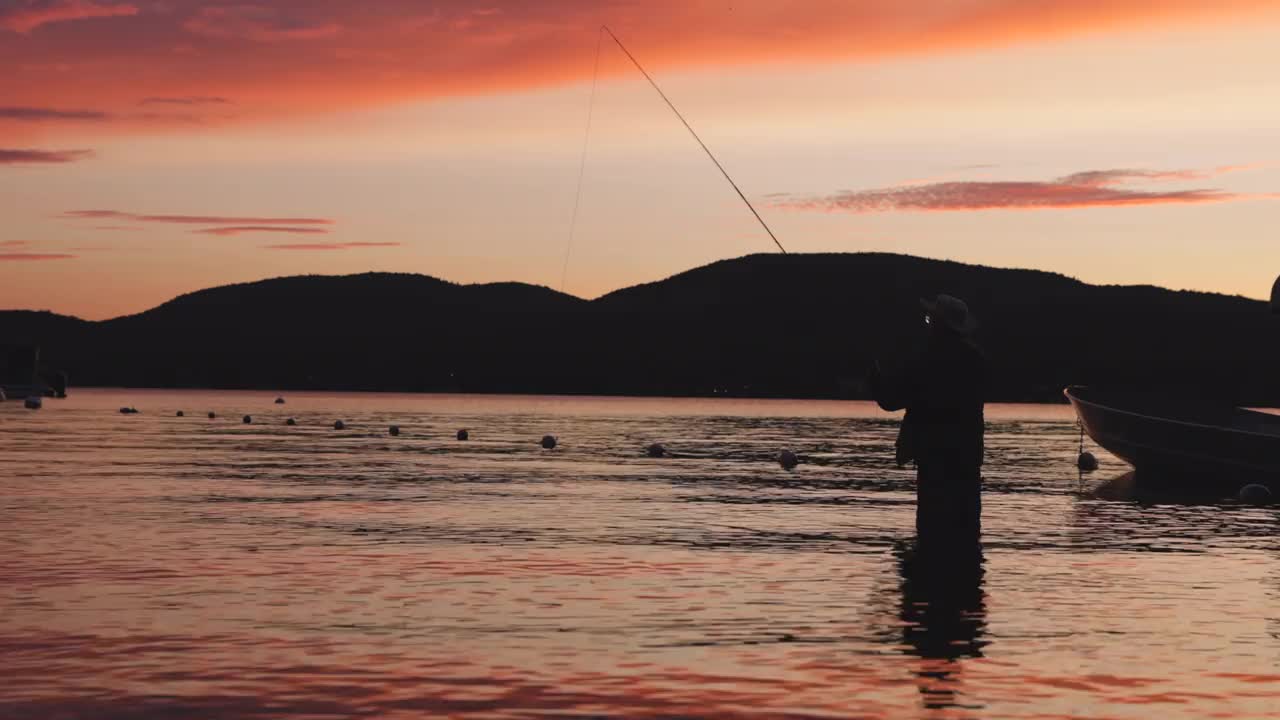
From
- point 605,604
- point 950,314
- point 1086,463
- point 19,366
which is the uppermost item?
point 19,366

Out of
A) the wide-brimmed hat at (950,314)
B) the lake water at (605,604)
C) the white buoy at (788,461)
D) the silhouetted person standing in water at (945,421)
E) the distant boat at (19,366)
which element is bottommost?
the lake water at (605,604)

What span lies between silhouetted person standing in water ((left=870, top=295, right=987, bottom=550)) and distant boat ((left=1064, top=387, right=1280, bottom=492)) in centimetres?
2113

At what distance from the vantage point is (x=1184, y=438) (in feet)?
138

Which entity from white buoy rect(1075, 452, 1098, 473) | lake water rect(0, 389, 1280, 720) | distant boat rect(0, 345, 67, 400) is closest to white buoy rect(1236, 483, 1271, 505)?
lake water rect(0, 389, 1280, 720)

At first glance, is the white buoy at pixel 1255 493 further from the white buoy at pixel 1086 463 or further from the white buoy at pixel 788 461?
the white buoy at pixel 788 461

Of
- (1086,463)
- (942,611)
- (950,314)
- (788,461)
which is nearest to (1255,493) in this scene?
(1086,463)

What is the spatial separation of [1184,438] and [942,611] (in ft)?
88.0

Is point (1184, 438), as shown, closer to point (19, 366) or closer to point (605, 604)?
point (605, 604)

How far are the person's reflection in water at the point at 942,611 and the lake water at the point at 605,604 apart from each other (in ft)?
0.19

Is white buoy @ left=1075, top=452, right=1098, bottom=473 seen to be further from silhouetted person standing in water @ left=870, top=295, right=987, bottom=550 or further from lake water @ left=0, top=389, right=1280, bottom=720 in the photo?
silhouetted person standing in water @ left=870, top=295, right=987, bottom=550

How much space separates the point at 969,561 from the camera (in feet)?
68.7

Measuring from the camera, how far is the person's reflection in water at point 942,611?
13.4 m

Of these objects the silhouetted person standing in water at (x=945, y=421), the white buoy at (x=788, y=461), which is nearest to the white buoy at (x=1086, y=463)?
the white buoy at (x=788, y=461)

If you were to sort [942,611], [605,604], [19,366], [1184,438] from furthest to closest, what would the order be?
[19,366], [1184,438], [605,604], [942,611]
